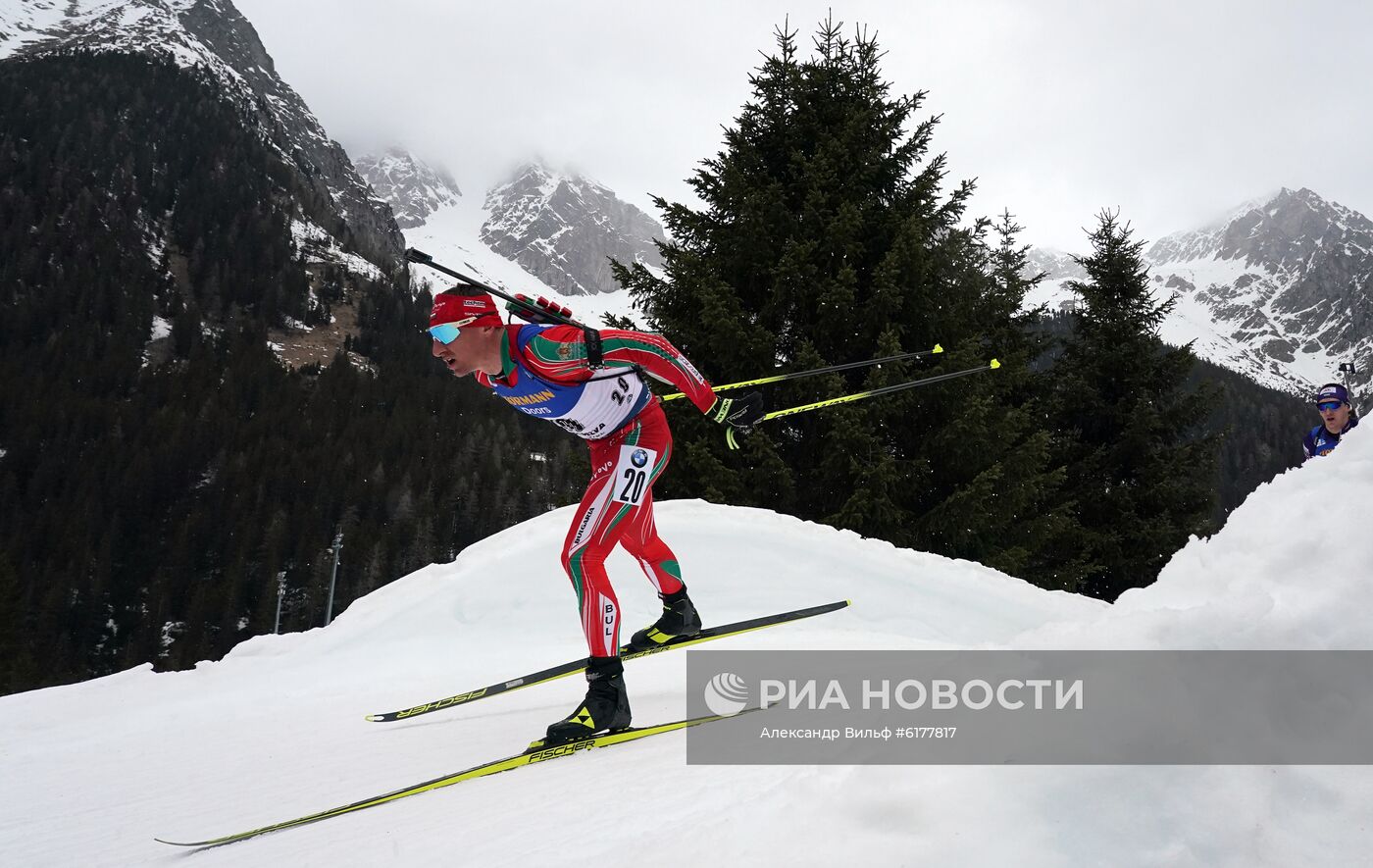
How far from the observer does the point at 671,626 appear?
4.92 metres

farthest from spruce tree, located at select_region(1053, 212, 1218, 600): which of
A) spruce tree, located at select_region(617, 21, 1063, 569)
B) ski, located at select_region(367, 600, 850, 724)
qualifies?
ski, located at select_region(367, 600, 850, 724)

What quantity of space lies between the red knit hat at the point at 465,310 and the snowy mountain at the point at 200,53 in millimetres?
148733

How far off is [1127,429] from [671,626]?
14.9m

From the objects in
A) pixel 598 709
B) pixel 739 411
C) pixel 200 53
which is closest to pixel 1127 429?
pixel 739 411

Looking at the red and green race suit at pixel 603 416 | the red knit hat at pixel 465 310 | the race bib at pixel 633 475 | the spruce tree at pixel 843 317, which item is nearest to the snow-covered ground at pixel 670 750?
the red and green race suit at pixel 603 416

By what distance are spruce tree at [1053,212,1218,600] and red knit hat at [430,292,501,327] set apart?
13.9 m

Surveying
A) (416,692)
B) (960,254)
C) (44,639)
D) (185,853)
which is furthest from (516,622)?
(44,639)

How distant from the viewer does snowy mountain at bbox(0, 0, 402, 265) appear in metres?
146

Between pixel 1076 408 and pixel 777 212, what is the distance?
951 cm

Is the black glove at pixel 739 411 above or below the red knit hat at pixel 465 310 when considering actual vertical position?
below

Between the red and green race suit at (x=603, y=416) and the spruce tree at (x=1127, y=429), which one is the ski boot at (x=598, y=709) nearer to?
A: the red and green race suit at (x=603, y=416)

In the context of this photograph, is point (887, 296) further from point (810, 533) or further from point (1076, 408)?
point (1076, 408)

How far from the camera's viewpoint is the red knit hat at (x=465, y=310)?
3992 millimetres

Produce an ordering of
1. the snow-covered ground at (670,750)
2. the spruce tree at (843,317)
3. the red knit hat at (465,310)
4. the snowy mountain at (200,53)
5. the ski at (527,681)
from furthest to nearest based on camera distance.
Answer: the snowy mountain at (200,53), the spruce tree at (843,317), the ski at (527,681), the red knit hat at (465,310), the snow-covered ground at (670,750)
